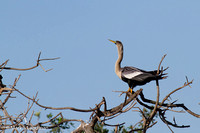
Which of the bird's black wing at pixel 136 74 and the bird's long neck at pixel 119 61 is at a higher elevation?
the bird's long neck at pixel 119 61

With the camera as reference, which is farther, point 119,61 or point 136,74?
point 119,61

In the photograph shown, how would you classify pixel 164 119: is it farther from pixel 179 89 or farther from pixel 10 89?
pixel 10 89

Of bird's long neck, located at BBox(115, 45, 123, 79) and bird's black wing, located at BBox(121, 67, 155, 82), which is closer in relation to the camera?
bird's black wing, located at BBox(121, 67, 155, 82)

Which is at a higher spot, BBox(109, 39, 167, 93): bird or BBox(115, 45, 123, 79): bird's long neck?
BBox(115, 45, 123, 79): bird's long neck

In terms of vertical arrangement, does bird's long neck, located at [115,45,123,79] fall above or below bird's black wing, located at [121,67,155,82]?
above

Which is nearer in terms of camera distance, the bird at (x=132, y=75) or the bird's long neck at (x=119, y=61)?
the bird at (x=132, y=75)

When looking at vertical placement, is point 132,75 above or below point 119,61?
below

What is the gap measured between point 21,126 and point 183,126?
8.51ft

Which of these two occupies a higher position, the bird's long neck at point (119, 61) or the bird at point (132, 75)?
the bird's long neck at point (119, 61)

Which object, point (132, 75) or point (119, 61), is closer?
point (132, 75)

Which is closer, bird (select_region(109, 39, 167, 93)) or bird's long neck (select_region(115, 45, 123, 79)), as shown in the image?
bird (select_region(109, 39, 167, 93))

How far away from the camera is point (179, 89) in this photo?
16.0 ft

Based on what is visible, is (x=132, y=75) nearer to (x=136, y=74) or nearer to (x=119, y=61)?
(x=136, y=74)

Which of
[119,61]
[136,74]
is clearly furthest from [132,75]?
[119,61]
